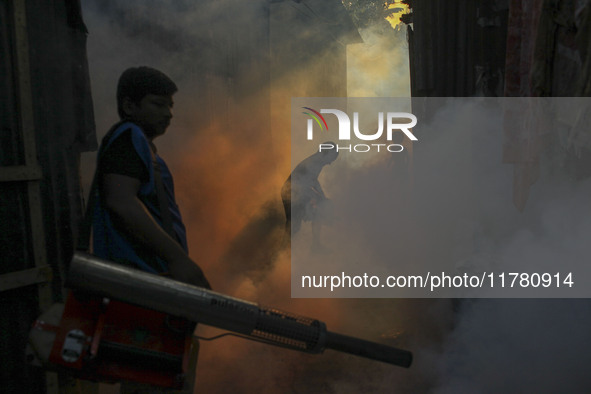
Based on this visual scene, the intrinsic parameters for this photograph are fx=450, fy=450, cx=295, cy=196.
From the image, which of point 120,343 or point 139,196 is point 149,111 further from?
point 120,343

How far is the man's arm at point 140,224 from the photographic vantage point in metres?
1.73

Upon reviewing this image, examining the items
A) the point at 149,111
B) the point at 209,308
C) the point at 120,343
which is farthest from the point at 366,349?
the point at 149,111

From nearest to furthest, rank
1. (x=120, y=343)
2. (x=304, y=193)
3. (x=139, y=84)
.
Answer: (x=120, y=343) → (x=139, y=84) → (x=304, y=193)

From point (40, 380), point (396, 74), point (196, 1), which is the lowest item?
point (40, 380)

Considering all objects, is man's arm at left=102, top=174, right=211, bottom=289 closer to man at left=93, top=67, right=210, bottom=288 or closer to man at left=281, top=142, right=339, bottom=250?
man at left=93, top=67, right=210, bottom=288

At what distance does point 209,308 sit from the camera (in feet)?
5.49

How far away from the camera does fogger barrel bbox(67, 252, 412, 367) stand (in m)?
1.60

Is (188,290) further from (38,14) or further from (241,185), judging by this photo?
(241,185)

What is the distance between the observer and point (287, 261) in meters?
6.05

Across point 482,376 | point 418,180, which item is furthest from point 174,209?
point 418,180

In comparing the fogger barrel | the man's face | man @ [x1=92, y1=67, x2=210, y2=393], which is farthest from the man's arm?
the man's face

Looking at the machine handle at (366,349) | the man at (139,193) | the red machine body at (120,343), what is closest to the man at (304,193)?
the man at (139,193)

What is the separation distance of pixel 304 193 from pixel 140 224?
183 inches

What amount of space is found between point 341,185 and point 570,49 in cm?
825
